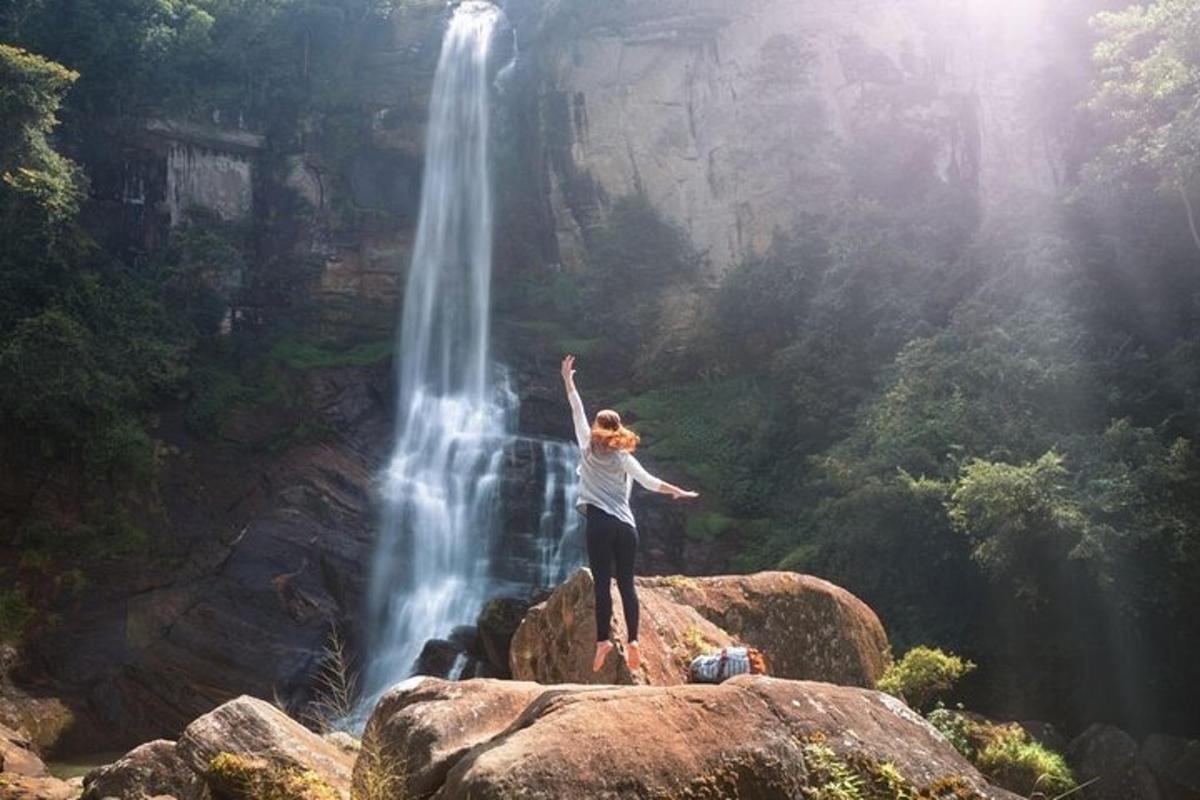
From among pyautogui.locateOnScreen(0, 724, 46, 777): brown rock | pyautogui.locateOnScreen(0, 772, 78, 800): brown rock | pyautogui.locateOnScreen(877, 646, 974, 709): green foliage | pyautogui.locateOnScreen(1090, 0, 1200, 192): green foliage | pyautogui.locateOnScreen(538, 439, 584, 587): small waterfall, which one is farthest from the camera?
pyautogui.locateOnScreen(538, 439, 584, 587): small waterfall

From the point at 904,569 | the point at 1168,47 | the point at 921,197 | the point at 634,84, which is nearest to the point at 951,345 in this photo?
the point at 904,569

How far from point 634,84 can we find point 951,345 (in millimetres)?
14866

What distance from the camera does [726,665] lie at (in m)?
5.79

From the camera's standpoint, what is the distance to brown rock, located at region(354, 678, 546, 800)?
16.5 ft

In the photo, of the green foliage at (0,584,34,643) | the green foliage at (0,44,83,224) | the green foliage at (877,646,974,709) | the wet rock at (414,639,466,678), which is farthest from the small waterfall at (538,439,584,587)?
the green foliage at (0,44,83,224)

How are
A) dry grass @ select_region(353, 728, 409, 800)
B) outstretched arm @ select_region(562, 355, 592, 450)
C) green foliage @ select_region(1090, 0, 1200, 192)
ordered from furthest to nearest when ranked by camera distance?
green foliage @ select_region(1090, 0, 1200, 192), outstretched arm @ select_region(562, 355, 592, 450), dry grass @ select_region(353, 728, 409, 800)

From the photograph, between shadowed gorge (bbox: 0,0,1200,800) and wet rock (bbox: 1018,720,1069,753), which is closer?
shadowed gorge (bbox: 0,0,1200,800)

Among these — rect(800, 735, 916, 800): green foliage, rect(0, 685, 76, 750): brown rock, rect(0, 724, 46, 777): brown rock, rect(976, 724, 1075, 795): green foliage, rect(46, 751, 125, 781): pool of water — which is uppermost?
rect(800, 735, 916, 800): green foliage

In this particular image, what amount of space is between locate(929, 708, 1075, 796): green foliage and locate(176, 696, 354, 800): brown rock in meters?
6.46

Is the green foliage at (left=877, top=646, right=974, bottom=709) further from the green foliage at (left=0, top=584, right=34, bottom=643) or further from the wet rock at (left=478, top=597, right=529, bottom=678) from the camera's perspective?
the green foliage at (left=0, top=584, right=34, bottom=643)

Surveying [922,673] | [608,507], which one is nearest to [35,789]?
[608,507]

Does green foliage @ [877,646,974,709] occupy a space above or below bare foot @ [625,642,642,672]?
below

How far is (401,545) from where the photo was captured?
22188mm

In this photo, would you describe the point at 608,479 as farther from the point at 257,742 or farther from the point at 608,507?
the point at 257,742
